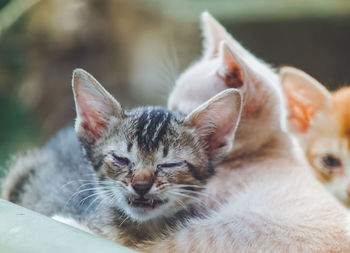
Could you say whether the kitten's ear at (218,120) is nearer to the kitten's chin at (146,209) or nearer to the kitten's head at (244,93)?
the kitten's chin at (146,209)

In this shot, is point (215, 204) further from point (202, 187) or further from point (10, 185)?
point (10, 185)

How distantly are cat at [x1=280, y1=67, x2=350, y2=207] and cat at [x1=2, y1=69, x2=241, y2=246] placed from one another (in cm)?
34

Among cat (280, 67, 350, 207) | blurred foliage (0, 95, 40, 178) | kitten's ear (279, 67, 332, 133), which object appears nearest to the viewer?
cat (280, 67, 350, 207)

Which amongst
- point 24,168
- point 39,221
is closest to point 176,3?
point 24,168

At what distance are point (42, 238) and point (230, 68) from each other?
35.4 inches

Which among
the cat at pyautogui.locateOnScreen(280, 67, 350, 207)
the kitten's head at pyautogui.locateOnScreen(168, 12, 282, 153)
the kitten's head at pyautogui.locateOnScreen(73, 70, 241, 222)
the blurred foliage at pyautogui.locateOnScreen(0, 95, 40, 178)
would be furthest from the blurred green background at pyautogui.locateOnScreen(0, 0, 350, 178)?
the kitten's head at pyautogui.locateOnScreen(73, 70, 241, 222)

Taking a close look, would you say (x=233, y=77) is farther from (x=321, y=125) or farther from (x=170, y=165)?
(x=170, y=165)

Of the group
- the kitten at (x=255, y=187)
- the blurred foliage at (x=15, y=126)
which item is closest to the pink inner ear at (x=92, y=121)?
the kitten at (x=255, y=187)

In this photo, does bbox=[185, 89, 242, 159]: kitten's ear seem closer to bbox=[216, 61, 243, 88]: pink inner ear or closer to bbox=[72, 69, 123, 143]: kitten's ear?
bbox=[72, 69, 123, 143]: kitten's ear

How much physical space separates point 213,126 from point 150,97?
8.91 feet

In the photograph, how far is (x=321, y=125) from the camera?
1562mm

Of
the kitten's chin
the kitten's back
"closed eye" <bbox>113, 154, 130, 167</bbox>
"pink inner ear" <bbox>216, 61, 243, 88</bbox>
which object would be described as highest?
"pink inner ear" <bbox>216, 61, 243, 88</bbox>

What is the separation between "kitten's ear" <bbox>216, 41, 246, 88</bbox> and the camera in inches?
61.4

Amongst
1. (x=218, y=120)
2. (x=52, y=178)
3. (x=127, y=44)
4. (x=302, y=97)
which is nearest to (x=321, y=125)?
(x=302, y=97)
